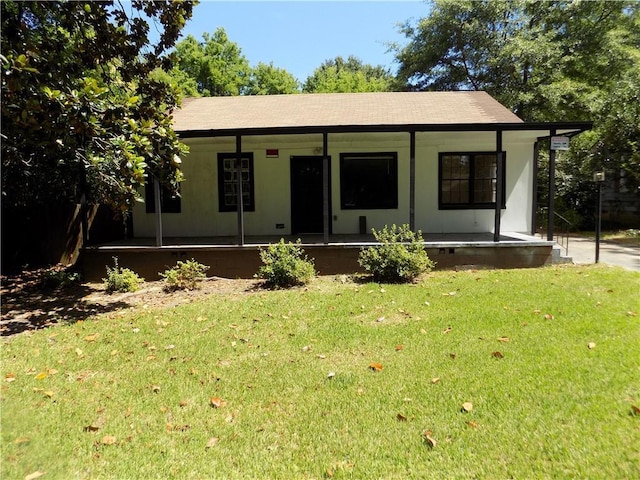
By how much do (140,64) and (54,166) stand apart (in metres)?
4.28

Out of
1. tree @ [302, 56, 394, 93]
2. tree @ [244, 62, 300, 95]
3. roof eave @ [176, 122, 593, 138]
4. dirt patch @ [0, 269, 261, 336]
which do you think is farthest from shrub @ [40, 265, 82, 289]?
tree @ [244, 62, 300, 95]

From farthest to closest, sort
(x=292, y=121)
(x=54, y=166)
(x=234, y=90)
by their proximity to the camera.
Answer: (x=234, y=90) → (x=292, y=121) → (x=54, y=166)

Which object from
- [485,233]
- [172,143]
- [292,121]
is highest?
[292,121]

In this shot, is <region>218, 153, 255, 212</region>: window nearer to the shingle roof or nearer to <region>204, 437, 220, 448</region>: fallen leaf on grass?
the shingle roof

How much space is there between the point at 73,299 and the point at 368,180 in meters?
7.27


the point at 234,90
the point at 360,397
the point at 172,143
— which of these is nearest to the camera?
the point at 360,397

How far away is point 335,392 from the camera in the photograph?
11.6 feet

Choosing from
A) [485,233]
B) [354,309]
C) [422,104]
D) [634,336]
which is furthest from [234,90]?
[634,336]

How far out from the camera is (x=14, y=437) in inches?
118

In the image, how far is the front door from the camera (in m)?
11.3

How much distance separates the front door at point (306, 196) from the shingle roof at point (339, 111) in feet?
4.10

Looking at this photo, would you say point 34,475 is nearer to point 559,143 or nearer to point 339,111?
point 559,143

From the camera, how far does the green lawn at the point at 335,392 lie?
8.68ft

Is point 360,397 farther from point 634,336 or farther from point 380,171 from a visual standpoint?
point 380,171
